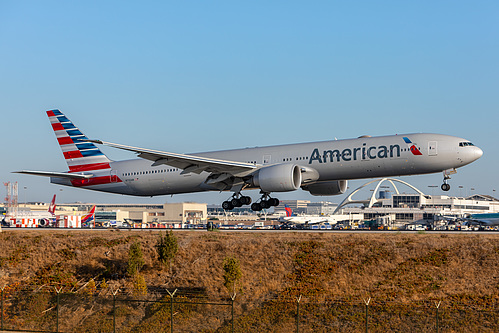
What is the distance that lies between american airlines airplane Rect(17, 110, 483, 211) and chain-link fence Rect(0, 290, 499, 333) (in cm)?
1300

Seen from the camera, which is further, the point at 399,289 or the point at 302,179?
the point at 302,179

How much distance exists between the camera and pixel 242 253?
37.0 meters

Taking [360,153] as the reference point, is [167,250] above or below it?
below

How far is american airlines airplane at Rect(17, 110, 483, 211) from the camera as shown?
124 feet

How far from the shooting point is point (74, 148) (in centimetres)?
5234

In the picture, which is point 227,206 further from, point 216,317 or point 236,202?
point 216,317

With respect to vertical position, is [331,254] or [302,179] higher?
[302,179]

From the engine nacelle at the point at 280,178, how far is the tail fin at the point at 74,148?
16961 mm

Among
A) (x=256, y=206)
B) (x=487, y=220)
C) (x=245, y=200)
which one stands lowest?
(x=487, y=220)

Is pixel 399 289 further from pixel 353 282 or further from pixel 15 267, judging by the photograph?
pixel 15 267

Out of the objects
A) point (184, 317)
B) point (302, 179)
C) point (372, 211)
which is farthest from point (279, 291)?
point (372, 211)

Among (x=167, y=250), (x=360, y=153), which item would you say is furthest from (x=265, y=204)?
(x=167, y=250)

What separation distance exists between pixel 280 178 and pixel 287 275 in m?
8.48

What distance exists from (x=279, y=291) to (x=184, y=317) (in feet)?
29.0
